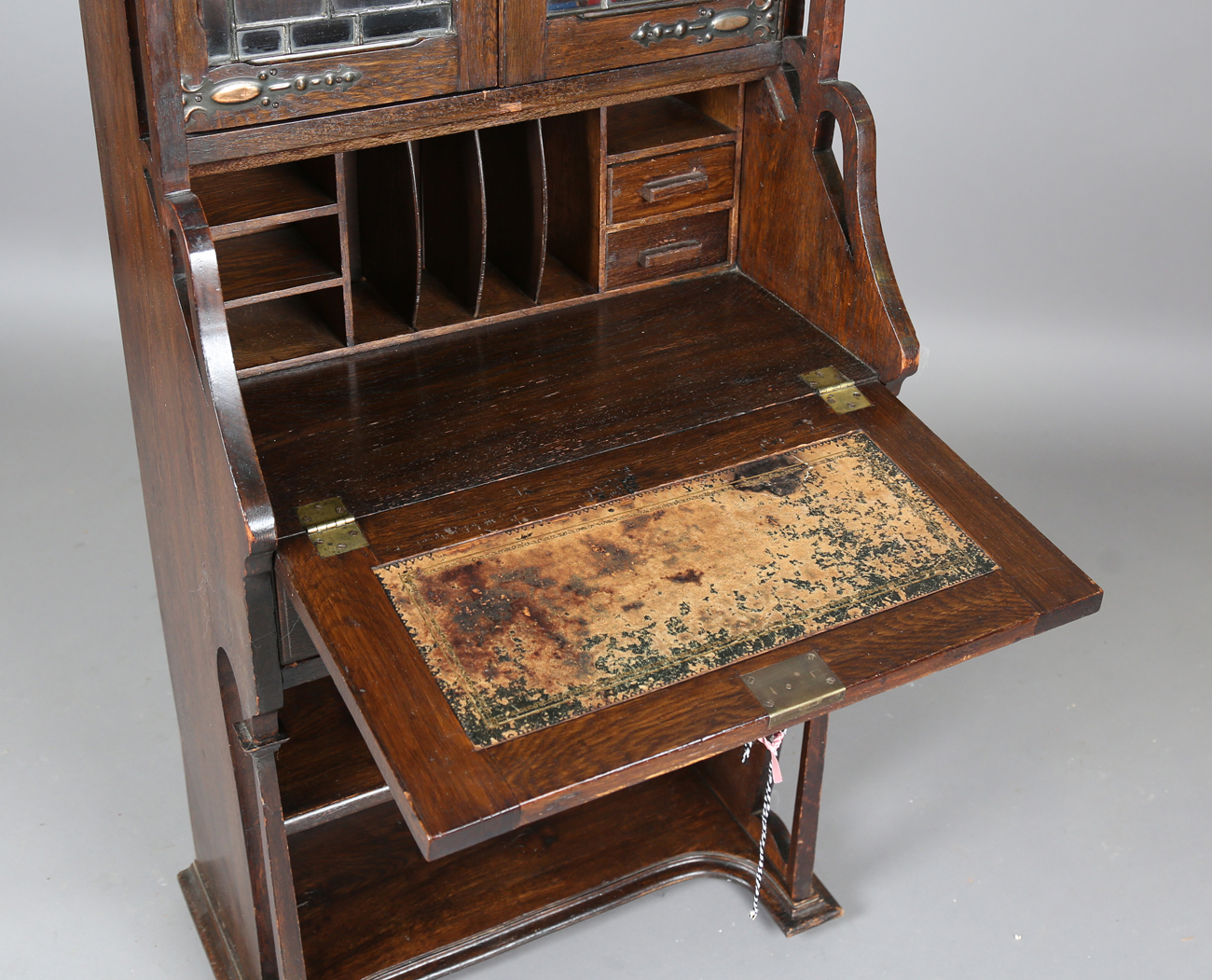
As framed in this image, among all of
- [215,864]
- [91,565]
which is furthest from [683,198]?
[91,565]

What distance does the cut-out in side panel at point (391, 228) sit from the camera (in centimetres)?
223

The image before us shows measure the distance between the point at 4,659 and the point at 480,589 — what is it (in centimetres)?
173

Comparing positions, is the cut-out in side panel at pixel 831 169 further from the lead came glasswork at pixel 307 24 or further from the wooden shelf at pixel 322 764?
the wooden shelf at pixel 322 764

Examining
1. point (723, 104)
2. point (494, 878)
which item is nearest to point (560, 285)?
point (723, 104)

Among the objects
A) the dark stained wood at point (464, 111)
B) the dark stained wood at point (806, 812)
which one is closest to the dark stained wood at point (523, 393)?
the dark stained wood at point (464, 111)

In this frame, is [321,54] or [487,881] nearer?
[321,54]

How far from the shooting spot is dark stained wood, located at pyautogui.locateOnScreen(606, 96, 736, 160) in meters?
2.41

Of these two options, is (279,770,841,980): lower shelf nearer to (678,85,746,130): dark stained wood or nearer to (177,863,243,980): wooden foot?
(177,863,243,980): wooden foot

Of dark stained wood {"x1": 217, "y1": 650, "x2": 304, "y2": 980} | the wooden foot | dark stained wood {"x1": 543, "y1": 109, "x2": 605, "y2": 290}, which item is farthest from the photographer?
the wooden foot

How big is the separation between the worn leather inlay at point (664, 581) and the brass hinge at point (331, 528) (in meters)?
0.08

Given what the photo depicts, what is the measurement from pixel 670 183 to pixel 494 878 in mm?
1327

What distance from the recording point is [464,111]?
2.08m

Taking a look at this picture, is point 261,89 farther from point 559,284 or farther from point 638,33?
point 559,284

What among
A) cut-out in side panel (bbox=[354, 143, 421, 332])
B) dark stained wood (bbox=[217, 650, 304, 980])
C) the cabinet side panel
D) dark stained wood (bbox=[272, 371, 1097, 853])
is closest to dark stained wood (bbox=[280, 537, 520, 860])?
dark stained wood (bbox=[272, 371, 1097, 853])
